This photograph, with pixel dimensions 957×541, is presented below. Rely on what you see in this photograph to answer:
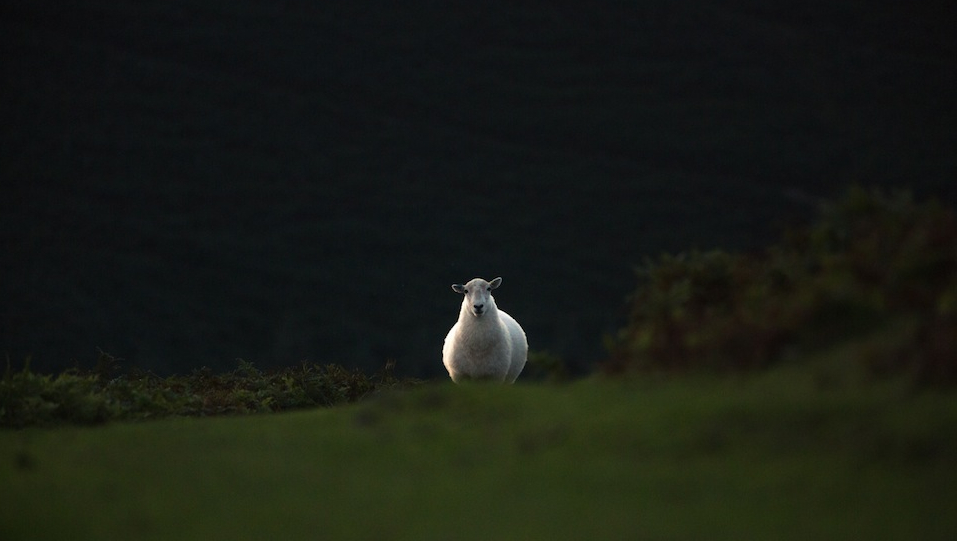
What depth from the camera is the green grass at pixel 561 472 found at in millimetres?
4852

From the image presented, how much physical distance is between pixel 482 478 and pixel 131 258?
38.3 ft

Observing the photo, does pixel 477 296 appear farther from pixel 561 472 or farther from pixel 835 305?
pixel 561 472

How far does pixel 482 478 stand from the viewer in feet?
18.3

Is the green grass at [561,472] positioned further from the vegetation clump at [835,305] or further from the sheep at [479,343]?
the sheep at [479,343]

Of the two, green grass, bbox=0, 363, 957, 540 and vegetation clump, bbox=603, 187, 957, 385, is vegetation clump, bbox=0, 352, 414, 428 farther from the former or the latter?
vegetation clump, bbox=603, 187, 957, 385

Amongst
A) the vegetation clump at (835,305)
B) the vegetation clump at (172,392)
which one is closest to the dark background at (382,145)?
the vegetation clump at (172,392)

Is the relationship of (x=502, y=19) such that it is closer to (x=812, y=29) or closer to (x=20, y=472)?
(x=812, y=29)

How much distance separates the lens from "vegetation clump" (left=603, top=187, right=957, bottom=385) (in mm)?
5848

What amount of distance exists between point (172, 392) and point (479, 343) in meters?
3.40

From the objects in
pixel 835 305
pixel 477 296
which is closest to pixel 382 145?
pixel 477 296

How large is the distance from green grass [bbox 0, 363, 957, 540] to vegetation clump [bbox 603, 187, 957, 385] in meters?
0.24

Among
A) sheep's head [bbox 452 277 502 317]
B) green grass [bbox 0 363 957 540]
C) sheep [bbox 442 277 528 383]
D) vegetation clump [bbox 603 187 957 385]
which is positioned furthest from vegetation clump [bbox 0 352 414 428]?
Answer: vegetation clump [bbox 603 187 957 385]

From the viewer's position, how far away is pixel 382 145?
16328mm

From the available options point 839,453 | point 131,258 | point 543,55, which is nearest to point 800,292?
point 839,453
